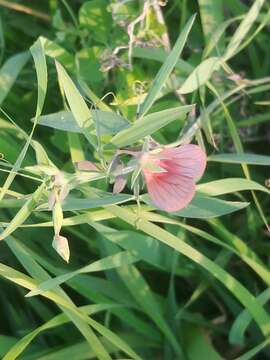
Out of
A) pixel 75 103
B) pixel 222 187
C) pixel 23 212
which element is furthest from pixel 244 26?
pixel 23 212

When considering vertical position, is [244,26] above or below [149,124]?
above

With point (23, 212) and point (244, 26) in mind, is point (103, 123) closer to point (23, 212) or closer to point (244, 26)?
point (23, 212)

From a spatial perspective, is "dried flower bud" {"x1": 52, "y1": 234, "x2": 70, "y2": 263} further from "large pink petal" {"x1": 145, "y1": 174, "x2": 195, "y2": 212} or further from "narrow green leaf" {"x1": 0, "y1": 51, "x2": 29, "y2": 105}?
"narrow green leaf" {"x1": 0, "y1": 51, "x2": 29, "y2": 105}

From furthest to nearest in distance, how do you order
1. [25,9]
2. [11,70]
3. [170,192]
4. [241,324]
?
[25,9] < [11,70] < [241,324] < [170,192]

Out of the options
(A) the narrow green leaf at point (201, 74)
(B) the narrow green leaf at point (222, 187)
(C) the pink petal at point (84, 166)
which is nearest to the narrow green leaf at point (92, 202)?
(C) the pink petal at point (84, 166)

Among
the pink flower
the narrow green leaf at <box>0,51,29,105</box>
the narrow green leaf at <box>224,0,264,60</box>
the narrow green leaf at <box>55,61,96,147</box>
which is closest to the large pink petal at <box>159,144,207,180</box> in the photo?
the pink flower

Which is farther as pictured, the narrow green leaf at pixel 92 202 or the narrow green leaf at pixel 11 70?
the narrow green leaf at pixel 11 70

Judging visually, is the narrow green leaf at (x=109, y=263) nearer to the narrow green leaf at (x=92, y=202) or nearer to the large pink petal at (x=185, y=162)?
the narrow green leaf at (x=92, y=202)
